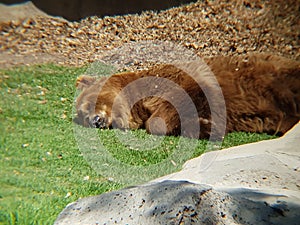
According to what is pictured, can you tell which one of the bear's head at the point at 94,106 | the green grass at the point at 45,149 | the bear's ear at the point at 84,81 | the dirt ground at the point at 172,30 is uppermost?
the dirt ground at the point at 172,30

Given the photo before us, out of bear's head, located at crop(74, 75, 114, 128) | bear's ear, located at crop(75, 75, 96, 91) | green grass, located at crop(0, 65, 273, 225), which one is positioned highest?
bear's ear, located at crop(75, 75, 96, 91)

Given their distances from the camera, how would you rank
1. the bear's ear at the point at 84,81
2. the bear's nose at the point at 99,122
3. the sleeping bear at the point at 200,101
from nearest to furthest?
the bear's nose at the point at 99,122 < the sleeping bear at the point at 200,101 < the bear's ear at the point at 84,81

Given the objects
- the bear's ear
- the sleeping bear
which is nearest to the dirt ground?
the bear's ear

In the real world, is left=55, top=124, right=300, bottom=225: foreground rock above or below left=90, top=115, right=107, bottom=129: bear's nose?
above

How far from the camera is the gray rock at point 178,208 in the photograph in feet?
6.45

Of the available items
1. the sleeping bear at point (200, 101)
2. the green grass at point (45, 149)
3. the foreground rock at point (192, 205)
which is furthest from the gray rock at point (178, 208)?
the sleeping bear at point (200, 101)

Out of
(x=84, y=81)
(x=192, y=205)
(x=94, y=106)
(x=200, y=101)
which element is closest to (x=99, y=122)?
(x=94, y=106)

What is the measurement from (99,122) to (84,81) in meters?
0.79

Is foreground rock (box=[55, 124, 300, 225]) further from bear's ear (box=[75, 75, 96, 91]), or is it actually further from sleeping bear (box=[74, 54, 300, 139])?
bear's ear (box=[75, 75, 96, 91])

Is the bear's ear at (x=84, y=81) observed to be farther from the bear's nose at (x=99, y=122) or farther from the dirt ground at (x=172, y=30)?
the dirt ground at (x=172, y=30)

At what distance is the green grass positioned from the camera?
3037 mm

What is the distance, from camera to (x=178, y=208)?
1.97 metres

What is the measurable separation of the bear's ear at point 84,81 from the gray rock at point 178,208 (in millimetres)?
2918

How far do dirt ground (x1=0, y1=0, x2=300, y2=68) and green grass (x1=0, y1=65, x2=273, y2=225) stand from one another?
0.89 m
